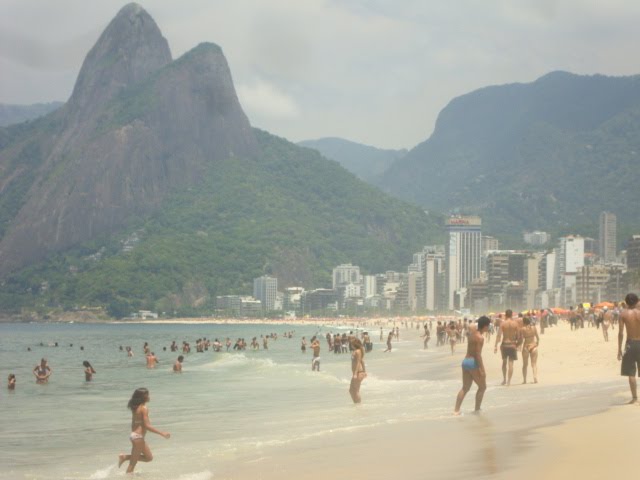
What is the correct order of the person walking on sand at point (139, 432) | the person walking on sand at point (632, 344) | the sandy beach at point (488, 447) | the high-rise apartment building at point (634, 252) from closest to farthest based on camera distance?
the sandy beach at point (488, 447), the person walking on sand at point (139, 432), the person walking on sand at point (632, 344), the high-rise apartment building at point (634, 252)

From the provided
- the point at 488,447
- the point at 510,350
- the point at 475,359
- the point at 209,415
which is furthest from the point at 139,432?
the point at 510,350

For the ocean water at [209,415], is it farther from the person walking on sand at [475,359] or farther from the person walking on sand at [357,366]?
the person walking on sand at [475,359]

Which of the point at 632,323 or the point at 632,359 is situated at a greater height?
the point at 632,323

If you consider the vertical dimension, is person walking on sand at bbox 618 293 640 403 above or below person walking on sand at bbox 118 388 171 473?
above

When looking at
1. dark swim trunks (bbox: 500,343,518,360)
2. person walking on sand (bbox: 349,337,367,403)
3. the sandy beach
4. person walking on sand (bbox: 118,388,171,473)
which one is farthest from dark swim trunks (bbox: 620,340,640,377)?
dark swim trunks (bbox: 500,343,518,360)

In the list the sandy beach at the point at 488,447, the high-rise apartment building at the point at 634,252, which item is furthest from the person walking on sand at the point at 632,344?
the high-rise apartment building at the point at 634,252

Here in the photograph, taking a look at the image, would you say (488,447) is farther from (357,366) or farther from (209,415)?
(209,415)

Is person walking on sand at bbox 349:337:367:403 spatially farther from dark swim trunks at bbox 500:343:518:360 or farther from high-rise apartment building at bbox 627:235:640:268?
high-rise apartment building at bbox 627:235:640:268

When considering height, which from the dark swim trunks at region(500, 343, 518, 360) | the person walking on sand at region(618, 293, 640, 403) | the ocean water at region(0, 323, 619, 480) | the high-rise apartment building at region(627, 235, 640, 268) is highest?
the high-rise apartment building at region(627, 235, 640, 268)
